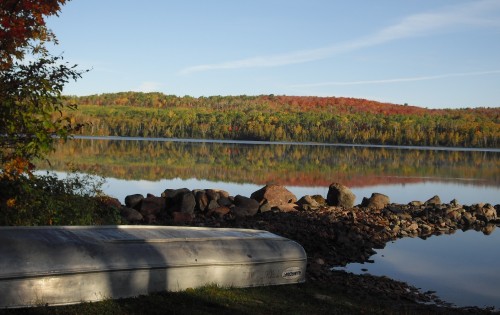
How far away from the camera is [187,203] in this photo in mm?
21281

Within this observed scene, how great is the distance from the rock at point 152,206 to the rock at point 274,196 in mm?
3929

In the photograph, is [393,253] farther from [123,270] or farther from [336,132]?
[336,132]

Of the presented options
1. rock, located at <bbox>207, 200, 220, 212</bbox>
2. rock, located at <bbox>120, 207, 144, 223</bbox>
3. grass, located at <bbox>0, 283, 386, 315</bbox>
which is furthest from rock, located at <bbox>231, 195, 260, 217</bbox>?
grass, located at <bbox>0, 283, 386, 315</bbox>

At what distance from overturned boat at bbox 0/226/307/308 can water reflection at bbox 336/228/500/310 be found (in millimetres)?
4574

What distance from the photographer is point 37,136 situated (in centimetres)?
966

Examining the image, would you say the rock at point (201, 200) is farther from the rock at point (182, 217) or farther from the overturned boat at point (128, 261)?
the overturned boat at point (128, 261)

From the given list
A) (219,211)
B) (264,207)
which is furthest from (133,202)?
(264,207)

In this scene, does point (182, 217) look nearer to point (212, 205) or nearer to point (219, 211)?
point (219, 211)

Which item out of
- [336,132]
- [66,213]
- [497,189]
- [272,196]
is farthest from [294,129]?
[66,213]

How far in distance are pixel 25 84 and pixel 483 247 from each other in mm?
16439

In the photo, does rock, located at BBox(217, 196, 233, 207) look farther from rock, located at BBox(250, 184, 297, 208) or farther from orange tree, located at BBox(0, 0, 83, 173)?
orange tree, located at BBox(0, 0, 83, 173)

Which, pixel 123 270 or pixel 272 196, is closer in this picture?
pixel 123 270

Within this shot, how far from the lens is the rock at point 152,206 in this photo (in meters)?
20.6

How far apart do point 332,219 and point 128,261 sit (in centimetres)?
1257
